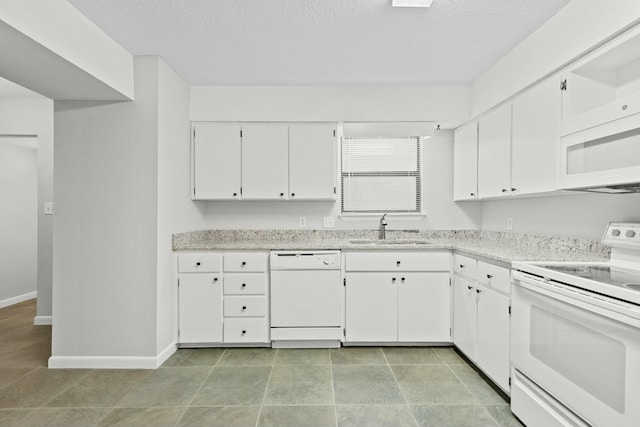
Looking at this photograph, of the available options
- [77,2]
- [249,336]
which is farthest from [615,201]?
[77,2]

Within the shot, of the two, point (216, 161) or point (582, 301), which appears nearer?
point (582, 301)

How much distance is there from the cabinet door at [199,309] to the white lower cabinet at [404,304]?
1140mm

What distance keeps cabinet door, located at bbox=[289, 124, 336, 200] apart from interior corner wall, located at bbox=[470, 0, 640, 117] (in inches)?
56.0

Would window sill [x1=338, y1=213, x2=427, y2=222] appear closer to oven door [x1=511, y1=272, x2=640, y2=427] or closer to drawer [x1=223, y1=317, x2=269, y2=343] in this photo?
drawer [x1=223, y1=317, x2=269, y2=343]

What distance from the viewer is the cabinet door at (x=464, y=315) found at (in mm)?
2502

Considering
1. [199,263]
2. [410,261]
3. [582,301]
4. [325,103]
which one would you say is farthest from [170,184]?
[582,301]

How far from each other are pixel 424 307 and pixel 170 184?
2.40 m

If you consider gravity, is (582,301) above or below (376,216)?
below

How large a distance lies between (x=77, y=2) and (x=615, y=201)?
3.39m

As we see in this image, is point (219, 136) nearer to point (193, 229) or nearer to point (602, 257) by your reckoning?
point (193, 229)

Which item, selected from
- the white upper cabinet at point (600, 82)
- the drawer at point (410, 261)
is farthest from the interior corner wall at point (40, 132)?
the white upper cabinet at point (600, 82)

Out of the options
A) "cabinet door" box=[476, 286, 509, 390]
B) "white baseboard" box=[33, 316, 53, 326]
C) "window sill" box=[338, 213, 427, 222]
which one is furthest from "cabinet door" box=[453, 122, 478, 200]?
"white baseboard" box=[33, 316, 53, 326]

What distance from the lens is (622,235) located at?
71.7 inches

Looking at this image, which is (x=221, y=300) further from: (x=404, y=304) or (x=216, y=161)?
(x=404, y=304)
